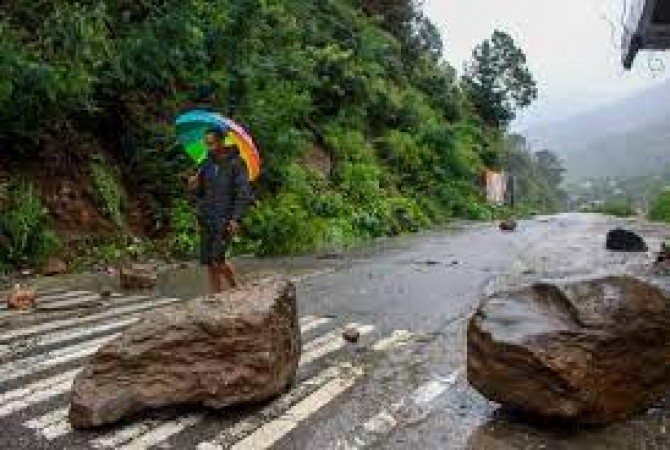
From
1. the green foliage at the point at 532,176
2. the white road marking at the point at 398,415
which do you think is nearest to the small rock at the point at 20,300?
the white road marking at the point at 398,415

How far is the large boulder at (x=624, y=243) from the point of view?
692 inches

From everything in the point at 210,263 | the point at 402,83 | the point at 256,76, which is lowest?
the point at 210,263

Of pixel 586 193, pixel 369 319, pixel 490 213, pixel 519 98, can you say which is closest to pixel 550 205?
pixel 519 98

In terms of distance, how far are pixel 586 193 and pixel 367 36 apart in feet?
335

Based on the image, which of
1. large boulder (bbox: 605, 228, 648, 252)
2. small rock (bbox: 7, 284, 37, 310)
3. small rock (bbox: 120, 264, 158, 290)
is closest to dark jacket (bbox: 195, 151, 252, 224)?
small rock (bbox: 7, 284, 37, 310)

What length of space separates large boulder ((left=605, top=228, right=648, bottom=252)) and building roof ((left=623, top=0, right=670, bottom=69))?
3467 mm

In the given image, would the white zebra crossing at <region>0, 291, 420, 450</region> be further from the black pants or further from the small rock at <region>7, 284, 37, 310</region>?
the black pants

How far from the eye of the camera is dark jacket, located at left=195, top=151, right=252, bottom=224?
31.2 ft

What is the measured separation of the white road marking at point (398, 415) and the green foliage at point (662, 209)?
29.2 m

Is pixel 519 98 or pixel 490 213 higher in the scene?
pixel 519 98

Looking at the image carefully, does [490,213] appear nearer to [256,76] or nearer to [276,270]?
[256,76]

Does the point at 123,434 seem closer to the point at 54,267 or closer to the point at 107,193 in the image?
the point at 54,267

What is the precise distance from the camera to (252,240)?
697 inches

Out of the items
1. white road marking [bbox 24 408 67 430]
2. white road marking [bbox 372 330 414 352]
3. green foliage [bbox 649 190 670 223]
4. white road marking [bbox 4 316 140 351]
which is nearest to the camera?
white road marking [bbox 24 408 67 430]
